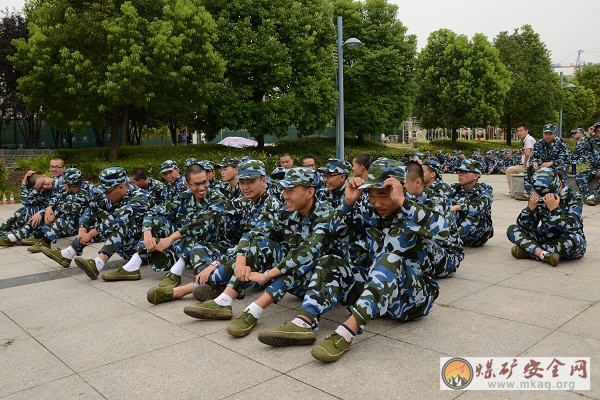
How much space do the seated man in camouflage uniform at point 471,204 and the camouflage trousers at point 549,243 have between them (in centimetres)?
67

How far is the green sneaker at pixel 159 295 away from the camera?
5012 mm

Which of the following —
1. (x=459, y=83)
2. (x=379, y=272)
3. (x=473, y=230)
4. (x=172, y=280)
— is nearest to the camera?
(x=379, y=272)

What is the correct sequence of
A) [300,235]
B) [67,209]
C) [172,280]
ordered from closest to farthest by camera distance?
1. [300,235]
2. [172,280]
3. [67,209]

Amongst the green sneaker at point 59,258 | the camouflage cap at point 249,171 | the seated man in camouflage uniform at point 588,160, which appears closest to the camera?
the camouflage cap at point 249,171

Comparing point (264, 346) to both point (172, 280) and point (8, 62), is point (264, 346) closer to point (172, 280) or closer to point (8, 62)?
point (172, 280)

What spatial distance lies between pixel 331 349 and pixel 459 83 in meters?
34.1

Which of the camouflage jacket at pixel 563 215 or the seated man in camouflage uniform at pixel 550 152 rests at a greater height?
the seated man in camouflage uniform at pixel 550 152

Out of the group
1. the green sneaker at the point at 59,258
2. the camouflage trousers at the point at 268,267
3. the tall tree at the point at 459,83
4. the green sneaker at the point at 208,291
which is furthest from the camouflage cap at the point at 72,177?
the tall tree at the point at 459,83

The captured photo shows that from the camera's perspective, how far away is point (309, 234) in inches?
171

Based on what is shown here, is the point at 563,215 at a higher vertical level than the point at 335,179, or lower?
lower

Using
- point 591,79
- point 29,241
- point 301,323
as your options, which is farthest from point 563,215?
point 591,79

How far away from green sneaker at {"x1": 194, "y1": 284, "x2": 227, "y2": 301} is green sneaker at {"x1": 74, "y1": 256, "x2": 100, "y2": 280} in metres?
1.83

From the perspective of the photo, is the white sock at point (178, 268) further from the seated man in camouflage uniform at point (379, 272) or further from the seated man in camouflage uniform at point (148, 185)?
the seated man in camouflage uniform at point (379, 272)

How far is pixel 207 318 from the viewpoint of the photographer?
4473mm
